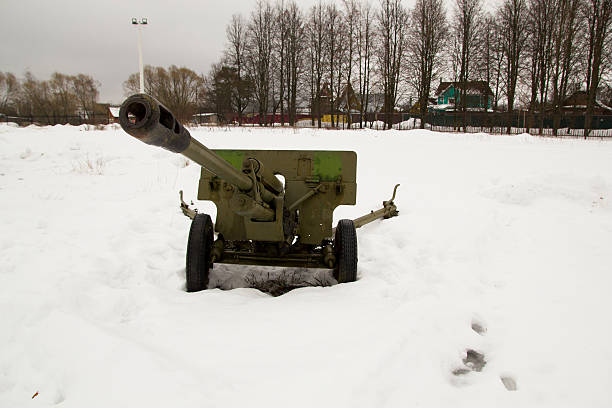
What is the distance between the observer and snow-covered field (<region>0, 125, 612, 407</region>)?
1.81m

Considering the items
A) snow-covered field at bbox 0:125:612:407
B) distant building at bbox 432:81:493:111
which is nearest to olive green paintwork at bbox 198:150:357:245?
snow-covered field at bbox 0:125:612:407

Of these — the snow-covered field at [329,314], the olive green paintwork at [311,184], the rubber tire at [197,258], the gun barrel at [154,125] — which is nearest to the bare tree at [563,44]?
the snow-covered field at [329,314]

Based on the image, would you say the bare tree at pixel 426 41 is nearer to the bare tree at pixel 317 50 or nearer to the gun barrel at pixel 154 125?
the bare tree at pixel 317 50

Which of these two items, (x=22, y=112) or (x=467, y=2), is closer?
(x=467, y=2)

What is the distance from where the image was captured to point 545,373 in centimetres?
199

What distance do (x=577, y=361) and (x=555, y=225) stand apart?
2.79 meters

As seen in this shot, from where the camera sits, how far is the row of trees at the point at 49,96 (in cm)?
4109

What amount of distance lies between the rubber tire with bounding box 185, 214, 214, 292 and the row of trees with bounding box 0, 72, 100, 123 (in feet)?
138

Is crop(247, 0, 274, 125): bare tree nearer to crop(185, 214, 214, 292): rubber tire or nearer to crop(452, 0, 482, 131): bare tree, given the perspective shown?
crop(452, 0, 482, 131): bare tree

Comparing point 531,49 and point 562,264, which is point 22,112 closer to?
point 531,49

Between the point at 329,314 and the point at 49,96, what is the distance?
53175 millimetres

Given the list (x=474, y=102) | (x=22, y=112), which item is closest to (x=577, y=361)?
(x=474, y=102)

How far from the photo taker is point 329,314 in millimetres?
2633

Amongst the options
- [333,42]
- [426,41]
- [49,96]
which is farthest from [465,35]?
[49,96]
